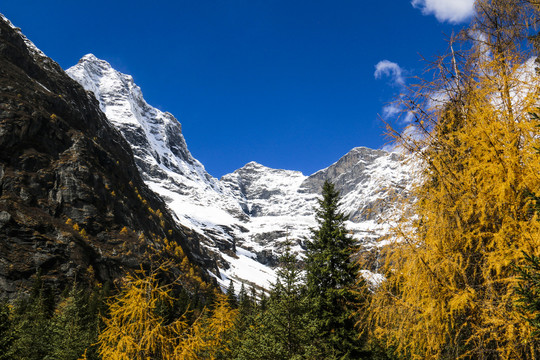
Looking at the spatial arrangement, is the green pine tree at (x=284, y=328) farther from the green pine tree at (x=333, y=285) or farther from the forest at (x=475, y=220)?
the forest at (x=475, y=220)

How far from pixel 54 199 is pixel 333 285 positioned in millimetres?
74179

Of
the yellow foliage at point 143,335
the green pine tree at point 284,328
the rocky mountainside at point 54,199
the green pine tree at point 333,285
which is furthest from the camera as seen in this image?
the rocky mountainside at point 54,199

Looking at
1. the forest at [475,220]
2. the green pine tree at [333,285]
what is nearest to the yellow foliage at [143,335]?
the forest at [475,220]

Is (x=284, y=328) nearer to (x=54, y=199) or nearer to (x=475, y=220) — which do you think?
(x=475, y=220)

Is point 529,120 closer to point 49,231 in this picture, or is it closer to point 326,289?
point 326,289

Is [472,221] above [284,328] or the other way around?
above

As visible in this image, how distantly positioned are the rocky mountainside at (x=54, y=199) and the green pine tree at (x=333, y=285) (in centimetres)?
4915

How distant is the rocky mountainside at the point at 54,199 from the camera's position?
54281mm

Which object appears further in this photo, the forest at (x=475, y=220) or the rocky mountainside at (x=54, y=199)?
the rocky mountainside at (x=54, y=199)

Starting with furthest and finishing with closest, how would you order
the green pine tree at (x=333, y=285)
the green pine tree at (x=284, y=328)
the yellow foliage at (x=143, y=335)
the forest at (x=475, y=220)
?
the green pine tree at (x=333, y=285)
the green pine tree at (x=284, y=328)
the yellow foliage at (x=143, y=335)
the forest at (x=475, y=220)

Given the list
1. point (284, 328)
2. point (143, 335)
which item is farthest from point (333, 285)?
point (143, 335)

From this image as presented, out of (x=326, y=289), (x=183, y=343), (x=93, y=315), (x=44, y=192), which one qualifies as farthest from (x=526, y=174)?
(x=44, y=192)

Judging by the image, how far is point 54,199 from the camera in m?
68.2

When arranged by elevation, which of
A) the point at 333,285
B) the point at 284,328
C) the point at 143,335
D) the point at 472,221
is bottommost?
the point at 284,328
